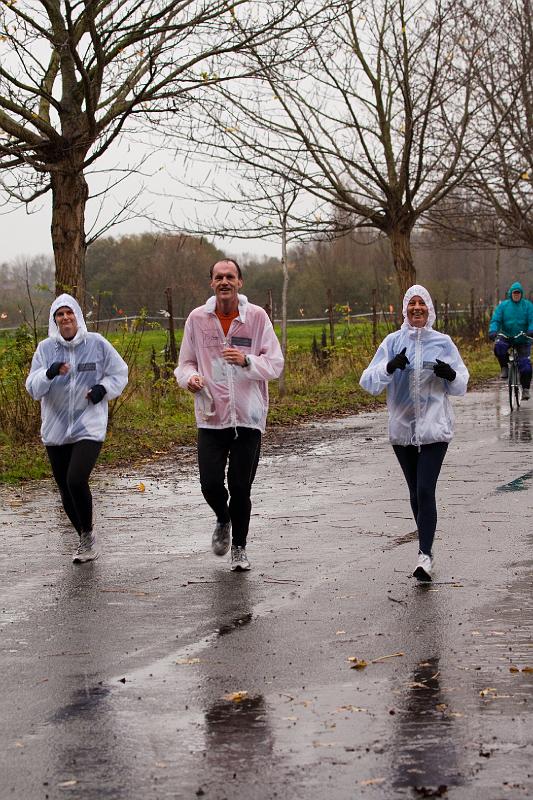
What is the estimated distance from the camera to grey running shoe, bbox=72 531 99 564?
8.41 metres

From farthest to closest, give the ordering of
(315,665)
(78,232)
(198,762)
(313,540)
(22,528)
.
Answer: (78,232), (22,528), (313,540), (315,665), (198,762)

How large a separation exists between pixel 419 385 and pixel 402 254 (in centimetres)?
1880

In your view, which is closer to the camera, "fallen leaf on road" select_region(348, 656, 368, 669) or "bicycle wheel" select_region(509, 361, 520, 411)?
"fallen leaf on road" select_region(348, 656, 368, 669)

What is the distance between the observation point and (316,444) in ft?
51.0

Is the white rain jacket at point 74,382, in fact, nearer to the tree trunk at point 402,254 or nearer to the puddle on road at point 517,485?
the puddle on road at point 517,485

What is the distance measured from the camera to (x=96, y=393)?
862 cm

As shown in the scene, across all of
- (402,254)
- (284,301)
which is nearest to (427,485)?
(284,301)

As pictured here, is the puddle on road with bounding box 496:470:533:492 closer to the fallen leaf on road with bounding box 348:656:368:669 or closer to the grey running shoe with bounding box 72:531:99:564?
the grey running shoe with bounding box 72:531:99:564

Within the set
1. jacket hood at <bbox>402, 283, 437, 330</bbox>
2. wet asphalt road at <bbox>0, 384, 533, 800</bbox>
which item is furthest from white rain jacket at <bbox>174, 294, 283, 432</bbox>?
wet asphalt road at <bbox>0, 384, 533, 800</bbox>

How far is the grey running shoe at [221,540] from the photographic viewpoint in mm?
8438

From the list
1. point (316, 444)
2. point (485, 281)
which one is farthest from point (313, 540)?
point (485, 281)

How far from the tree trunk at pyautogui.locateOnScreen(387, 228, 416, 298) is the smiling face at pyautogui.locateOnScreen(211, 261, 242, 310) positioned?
18308mm

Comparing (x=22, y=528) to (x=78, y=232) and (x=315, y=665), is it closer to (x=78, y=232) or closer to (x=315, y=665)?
(x=315, y=665)

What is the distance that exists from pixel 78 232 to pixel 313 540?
24.2 ft
